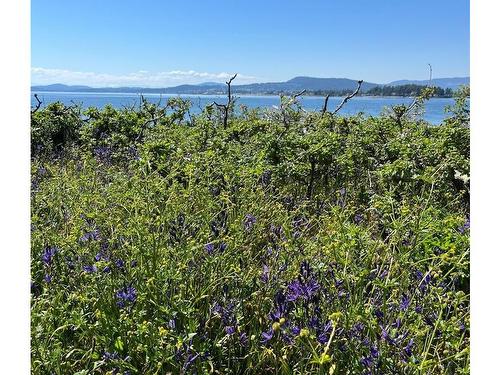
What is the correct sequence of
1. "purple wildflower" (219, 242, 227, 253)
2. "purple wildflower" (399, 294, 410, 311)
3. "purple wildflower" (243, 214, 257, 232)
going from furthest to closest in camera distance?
"purple wildflower" (243, 214, 257, 232) < "purple wildflower" (219, 242, 227, 253) < "purple wildflower" (399, 294, 410, 311)

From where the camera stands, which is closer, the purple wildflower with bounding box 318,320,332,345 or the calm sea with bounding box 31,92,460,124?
the purple wildflower with bounding box 318,320,332,345

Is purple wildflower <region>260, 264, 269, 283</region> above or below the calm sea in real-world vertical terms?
below

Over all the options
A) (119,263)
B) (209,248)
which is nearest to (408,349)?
(209,248)

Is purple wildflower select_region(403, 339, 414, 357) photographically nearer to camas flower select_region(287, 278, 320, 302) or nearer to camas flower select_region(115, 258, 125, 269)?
camas flower select_region(287, 278, 320, 302)

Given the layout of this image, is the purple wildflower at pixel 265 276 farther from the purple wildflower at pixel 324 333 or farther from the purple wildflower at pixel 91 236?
the purple wildflower at pixel 91 236

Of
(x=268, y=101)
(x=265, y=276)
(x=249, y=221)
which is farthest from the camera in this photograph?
(x=268, y=101)

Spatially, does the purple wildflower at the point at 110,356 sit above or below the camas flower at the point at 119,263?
below

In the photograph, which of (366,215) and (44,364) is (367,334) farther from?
(366,215)

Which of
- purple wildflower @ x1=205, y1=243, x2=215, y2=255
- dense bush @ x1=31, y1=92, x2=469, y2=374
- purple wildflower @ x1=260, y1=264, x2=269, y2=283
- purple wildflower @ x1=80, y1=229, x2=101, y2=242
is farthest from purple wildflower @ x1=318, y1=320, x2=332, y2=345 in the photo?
purple wildflower @ x1=80, y1=229, x2=101, y2=242

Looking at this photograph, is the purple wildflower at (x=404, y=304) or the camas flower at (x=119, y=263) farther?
the camas flower at (x=119, y=263)

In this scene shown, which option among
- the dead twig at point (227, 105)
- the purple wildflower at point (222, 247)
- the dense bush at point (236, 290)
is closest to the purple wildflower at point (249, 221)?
the dense bush at point (236, 290)

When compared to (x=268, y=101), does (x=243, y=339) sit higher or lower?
lower

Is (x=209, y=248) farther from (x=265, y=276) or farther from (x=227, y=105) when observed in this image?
(x=227, y=105)
